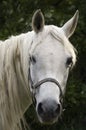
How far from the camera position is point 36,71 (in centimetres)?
408

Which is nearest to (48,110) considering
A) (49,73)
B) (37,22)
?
Result: (49,73)

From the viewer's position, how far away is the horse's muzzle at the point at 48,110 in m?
3.84

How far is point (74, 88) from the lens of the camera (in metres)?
6.20

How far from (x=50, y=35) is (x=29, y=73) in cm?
35

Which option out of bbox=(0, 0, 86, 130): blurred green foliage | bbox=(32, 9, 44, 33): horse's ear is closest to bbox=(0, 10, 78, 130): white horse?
bbox=(32, 9, 44, 33): horse's ear

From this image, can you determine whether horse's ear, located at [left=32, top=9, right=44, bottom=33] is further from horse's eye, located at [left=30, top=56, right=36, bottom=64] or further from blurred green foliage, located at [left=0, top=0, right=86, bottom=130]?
blurred green foliage, located at [left=0, top=0, right=86, bottom=130]

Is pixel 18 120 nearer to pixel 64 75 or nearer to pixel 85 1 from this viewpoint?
pixel 64 75

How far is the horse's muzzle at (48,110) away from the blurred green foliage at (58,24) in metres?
2.05

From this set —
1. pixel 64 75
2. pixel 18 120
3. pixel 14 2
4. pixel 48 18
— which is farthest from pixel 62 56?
pixel 14 2

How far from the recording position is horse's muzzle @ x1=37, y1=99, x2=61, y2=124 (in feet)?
12.6

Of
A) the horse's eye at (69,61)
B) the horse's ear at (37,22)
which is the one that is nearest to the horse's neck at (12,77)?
the horse's ear at (37,22)

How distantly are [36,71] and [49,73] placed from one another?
14 cm

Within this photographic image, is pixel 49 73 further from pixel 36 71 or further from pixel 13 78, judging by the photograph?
pixel 13 78

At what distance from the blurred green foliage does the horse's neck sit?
1.57 metres
